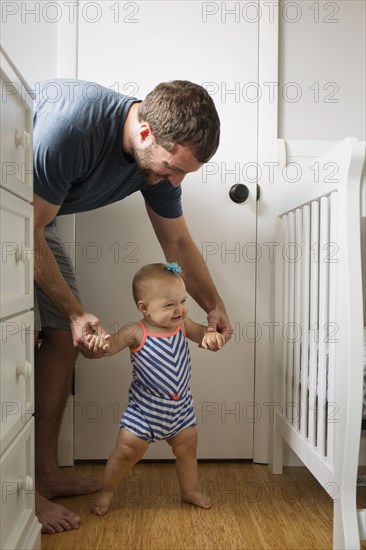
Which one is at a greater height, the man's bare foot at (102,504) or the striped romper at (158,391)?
the striped romper at (158,391)

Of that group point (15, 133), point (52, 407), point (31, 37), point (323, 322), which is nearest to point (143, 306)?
point (52, 407)

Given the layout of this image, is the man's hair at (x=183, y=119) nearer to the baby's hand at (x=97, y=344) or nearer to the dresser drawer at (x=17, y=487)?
the baby's hand at (x=97, y=344)

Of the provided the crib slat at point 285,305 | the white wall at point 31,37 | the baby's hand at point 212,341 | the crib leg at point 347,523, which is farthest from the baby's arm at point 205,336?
the white wall at point 31,37

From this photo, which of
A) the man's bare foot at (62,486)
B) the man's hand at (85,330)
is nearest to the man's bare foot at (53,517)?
the man's bare foot at (62,486)

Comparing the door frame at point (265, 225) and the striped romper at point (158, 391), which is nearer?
the striped romper at point (158, 391)

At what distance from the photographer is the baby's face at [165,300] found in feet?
4.60

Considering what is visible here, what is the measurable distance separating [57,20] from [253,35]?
59 centimetres

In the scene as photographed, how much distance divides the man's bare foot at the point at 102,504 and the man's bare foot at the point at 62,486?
10 centimetres

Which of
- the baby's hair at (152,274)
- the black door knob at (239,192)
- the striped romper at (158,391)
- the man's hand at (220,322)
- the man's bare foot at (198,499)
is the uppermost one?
the black door knob at (239,192)

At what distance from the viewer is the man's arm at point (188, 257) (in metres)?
1.55

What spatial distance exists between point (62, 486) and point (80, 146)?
0.85m

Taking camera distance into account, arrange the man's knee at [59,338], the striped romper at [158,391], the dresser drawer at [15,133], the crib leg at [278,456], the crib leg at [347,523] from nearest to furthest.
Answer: the dresser drawer at [15,133] < the crib leg at [347,523] < the striped romper at [158,391] < the man's knee at [59,338] < the crib leg at [278,456]

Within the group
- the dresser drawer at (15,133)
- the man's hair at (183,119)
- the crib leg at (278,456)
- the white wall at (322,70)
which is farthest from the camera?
the white wall at (322,70)

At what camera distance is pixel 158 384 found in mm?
1390
